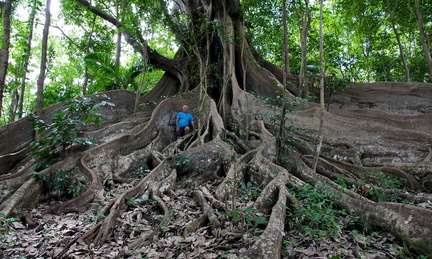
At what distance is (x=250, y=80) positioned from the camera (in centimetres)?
859

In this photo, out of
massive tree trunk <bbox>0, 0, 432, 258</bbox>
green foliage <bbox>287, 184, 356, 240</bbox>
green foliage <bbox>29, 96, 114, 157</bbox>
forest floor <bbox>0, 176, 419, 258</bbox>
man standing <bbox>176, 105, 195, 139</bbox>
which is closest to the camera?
forest floor <bbox>0, 176, 419, 258</bbox>

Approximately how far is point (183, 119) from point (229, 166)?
245cm

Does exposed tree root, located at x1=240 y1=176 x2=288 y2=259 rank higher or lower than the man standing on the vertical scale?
lower

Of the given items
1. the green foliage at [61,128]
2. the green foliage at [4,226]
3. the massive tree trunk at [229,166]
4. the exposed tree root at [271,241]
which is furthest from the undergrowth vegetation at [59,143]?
the exposed tree root at [271,241]

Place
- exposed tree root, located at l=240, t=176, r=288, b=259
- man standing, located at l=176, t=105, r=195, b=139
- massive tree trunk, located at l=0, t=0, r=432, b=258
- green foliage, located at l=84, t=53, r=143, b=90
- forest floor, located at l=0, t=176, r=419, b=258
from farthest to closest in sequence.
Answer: green foliage, located at l=84, t=53, r=143, b=90 → man standing, located at l=176, t=105, r=195, b=139 → massive tree trunk, located at l=0, t=0, r=432, b=258 → forest floor, located at l=0, t=176, r=419, b=258 → exposed tree root, located at l=240, t=176, r=288, b=259

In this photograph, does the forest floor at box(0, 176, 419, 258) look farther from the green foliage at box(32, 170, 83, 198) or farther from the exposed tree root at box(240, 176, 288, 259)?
the green foliage at box(32, 170, 83, 198)

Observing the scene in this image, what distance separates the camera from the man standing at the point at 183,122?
23.5ft

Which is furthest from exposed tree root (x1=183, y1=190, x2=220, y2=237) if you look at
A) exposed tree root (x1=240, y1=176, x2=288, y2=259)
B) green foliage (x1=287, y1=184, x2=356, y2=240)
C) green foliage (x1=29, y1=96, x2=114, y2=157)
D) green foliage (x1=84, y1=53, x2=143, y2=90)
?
green foliage (x1=84, y1=53, x2=143, y2=90)

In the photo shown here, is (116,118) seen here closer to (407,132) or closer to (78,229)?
(78,229)

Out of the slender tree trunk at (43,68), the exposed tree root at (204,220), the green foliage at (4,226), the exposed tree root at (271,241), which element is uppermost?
the slender tree trunk at (43,68)

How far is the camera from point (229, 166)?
5.16 m

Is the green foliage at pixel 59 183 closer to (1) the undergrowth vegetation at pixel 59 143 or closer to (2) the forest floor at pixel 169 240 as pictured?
(1) the undergrowth vegetation at pixel 59 143

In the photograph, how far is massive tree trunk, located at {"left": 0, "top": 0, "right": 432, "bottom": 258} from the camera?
2936 mm

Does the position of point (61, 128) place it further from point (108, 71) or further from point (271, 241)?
point (108, 71)
